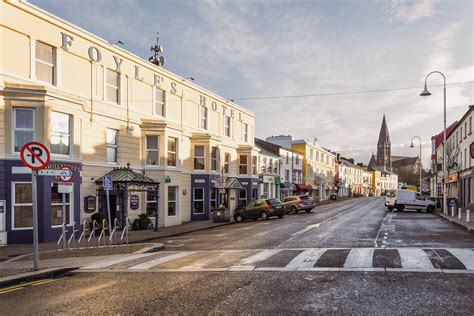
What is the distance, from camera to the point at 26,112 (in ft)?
56.4

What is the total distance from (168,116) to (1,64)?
39.2ft

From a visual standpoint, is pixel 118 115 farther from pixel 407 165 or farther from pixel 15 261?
pixel 407 165

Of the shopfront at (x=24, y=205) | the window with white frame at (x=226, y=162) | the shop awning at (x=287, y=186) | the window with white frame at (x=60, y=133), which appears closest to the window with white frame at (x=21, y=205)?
the shopfront at (x=24, y=205)

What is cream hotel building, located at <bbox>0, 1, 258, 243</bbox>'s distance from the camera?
55.2 ft

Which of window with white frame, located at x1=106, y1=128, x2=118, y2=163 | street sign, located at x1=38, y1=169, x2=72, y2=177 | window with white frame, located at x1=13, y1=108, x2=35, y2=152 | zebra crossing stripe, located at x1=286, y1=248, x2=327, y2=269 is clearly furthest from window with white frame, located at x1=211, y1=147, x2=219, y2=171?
street sign, located at x1=38, y1=169, x2=72, y2=177

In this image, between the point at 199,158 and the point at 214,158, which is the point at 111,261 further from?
the point at 214,158

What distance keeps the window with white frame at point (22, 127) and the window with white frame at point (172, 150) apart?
31.7ft

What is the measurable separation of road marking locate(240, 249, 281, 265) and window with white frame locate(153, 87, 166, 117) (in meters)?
15.7

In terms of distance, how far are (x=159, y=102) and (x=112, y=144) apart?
531 cm

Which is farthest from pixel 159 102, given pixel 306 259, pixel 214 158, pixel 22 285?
pixel 22 285

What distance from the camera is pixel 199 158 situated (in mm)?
30688

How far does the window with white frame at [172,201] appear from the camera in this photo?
26.1 metres

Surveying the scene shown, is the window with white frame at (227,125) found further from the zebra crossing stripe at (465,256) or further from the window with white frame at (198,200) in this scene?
the zebra crossing stripe at (465,256)

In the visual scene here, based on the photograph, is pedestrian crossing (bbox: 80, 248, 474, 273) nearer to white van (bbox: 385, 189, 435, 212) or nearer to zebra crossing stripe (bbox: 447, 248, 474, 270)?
zebra crossing stripe (bbox: 447, 248, 474, 270)
